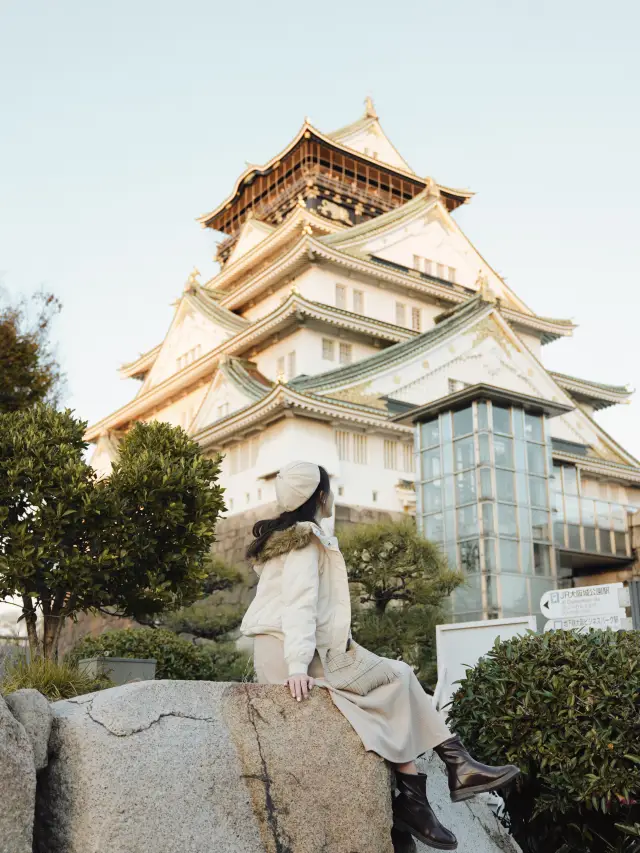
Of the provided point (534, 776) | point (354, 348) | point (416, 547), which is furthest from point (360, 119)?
point (534, 776)

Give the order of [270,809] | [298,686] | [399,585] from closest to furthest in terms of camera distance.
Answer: [270,809], [298,686], [399,585]

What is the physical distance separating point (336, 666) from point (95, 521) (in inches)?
231

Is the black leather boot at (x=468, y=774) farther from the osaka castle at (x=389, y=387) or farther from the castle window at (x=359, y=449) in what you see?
the castle window at (x=359, y=449)

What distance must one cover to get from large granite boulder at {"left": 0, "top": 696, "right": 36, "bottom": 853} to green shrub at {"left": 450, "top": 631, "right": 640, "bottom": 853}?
2883mm

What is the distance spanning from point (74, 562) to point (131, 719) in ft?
18.9

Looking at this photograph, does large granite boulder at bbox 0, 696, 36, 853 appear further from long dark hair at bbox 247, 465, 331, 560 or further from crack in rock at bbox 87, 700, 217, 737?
long dark hair at bbox 247, 465, 331, 560

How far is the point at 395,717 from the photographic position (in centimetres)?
445

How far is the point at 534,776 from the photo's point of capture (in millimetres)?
5555

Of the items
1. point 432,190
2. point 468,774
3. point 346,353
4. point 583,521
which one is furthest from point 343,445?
point 468,774

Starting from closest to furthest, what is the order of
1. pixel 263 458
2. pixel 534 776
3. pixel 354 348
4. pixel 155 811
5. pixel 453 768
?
pixel 155 811, pixel 453 768, pixel 534 776, pixel 263 458, pixel 354 348

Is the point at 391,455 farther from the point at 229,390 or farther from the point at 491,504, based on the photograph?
the point at 229,390

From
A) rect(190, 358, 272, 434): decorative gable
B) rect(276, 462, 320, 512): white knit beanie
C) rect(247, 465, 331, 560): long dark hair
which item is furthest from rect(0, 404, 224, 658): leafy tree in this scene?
rect(190, 358, 272, 434): decorative gable

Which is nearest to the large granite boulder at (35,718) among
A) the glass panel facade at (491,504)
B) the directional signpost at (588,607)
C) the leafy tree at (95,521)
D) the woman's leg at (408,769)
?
the woman's leg at (408,769)

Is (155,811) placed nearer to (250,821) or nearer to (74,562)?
(250,821)
